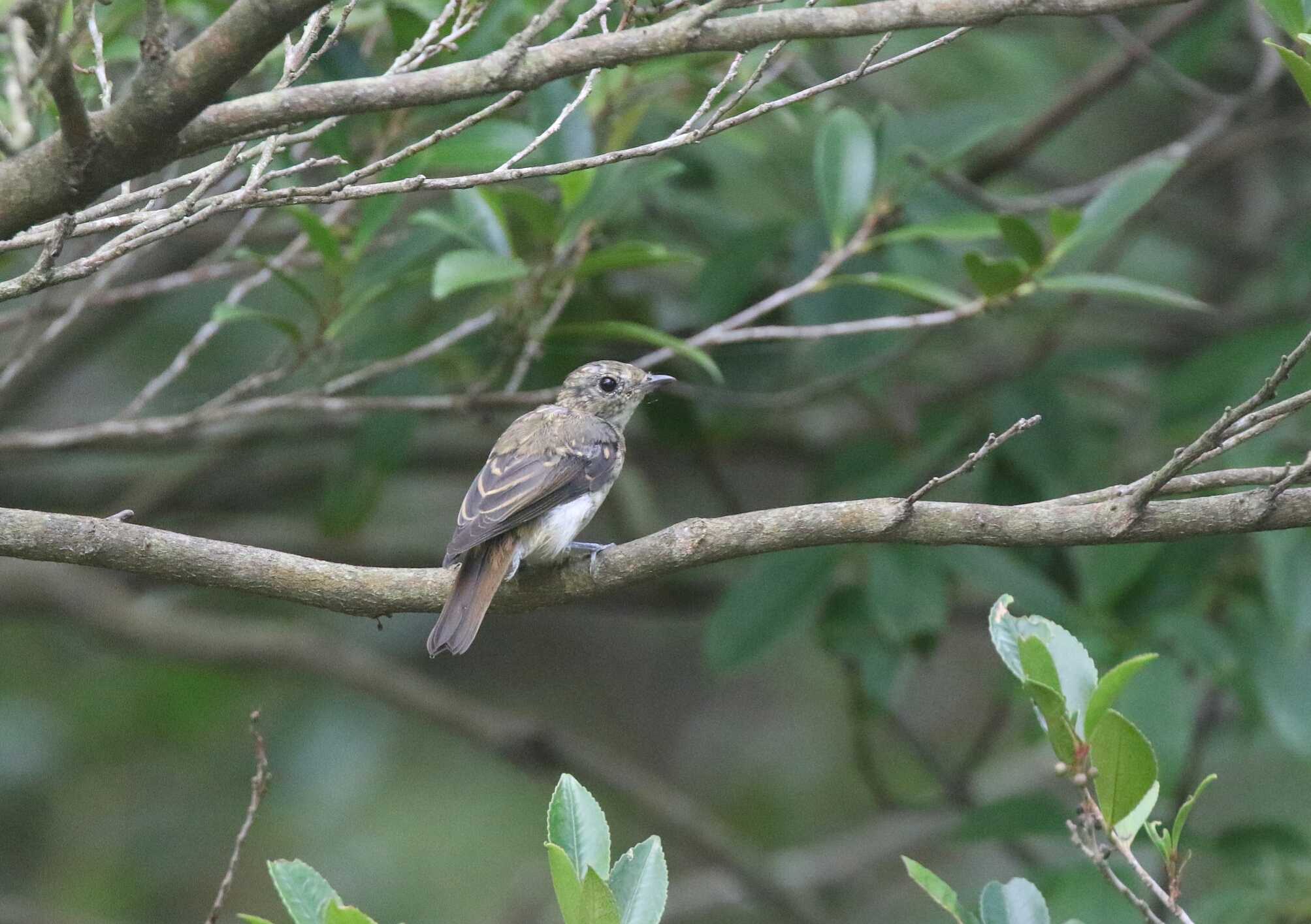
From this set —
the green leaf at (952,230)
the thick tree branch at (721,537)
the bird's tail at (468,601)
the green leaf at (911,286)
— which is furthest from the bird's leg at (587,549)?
the green leaf at (952,230)

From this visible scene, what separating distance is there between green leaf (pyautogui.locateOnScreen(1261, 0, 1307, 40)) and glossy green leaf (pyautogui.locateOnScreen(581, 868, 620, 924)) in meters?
2.07

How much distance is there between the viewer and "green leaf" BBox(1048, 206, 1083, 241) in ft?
13.6

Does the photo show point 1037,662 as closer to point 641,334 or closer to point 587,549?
point 587,549

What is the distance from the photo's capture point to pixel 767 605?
500cm

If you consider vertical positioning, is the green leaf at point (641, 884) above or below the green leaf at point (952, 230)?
above

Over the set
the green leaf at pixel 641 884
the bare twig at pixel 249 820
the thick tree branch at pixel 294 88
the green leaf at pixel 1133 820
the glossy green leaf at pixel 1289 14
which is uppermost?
the thick tree branch at pixel 294 88

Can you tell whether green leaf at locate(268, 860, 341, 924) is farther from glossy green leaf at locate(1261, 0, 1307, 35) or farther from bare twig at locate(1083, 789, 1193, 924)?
glossy green leaf at locate(1261, 0, 1307, 35)

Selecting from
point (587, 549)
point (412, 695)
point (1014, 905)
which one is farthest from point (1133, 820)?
point (412, 695)

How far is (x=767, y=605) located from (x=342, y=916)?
296 centimetres

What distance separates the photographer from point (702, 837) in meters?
6.14

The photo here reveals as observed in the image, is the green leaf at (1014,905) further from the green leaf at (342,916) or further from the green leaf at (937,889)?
the green leaf at (342,916)

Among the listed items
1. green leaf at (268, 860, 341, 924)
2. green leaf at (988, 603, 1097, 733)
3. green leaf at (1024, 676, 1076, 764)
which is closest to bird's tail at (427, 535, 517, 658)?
green leaf at (268, 860, 341, 924)

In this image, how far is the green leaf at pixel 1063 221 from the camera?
4133 mm

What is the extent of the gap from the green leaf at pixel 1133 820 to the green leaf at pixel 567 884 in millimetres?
913
